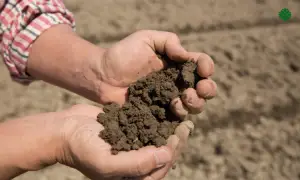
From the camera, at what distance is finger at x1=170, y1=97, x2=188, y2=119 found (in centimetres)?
97

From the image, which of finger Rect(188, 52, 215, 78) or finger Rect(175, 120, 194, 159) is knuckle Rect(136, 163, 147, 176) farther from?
finger Rect(188, 52, 215, 78)

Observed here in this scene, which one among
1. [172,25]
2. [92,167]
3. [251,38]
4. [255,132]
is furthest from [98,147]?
[251,38]

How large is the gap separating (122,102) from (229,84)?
2.37 feet

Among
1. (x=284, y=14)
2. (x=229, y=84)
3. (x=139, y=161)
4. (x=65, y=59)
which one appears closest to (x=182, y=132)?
(x=139, y=161)

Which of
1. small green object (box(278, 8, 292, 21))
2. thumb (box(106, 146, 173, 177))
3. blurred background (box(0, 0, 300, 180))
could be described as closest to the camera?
thumb (box(106, 146, 173, 177))

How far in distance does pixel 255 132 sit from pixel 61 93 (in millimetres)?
904

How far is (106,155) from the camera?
0.86 meters

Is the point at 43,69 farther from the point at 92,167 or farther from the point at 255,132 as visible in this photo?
the point at 255,132

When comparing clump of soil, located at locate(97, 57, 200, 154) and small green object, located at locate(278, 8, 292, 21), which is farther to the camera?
small green object, located at locate(278, 8, 292, 21)

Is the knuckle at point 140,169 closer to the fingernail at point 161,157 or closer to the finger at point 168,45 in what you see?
the fingernail at point 161,157

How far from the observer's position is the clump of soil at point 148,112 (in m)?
0.92

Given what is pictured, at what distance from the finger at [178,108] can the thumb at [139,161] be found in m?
0.13

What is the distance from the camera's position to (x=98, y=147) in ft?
2.88

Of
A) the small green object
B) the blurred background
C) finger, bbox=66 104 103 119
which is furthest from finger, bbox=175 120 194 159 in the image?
the small green object
